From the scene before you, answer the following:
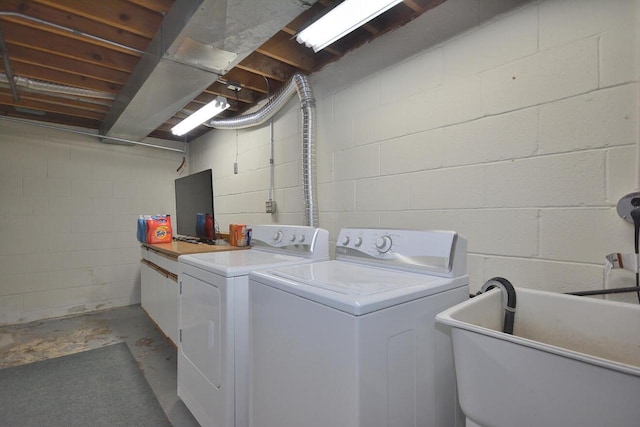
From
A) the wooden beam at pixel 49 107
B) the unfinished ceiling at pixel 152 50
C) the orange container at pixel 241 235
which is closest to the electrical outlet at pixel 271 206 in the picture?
the orange container at pixel 241 235

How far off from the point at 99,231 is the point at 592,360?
4717 millimetres

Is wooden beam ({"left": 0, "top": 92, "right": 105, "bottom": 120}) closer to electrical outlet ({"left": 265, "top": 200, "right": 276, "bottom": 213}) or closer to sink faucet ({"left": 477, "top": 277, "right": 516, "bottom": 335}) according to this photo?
electrical outlet ({"left": 265, "top": 200, "right": 276, "bottom": 213})

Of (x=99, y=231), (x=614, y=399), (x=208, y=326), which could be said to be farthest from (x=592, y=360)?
(x=99, y=231)

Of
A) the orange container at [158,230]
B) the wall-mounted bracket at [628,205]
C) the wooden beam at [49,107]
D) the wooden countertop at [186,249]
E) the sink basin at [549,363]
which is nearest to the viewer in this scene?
the sink basin at [549,363]

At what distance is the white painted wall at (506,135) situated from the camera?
3.66 ft

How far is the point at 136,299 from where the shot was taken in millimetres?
4082

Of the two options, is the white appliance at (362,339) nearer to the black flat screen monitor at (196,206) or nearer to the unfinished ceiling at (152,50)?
the unfinished ceiling at (152,50)

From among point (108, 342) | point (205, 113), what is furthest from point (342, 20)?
point (108, 342)

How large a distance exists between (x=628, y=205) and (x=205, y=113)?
118 inches

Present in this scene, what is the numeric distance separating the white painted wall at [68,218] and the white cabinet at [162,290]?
1.01m

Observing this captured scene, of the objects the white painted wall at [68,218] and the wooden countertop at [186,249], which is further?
the white painted wall at [68,218]

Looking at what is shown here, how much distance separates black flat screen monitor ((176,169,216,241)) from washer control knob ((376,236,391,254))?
6.13ft

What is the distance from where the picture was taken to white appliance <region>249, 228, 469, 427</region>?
84cm

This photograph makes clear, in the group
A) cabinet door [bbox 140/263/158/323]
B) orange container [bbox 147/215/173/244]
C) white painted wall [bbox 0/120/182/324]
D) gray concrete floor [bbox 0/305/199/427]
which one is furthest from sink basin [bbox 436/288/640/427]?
white painted wall [bbox 0/120/182/324]
